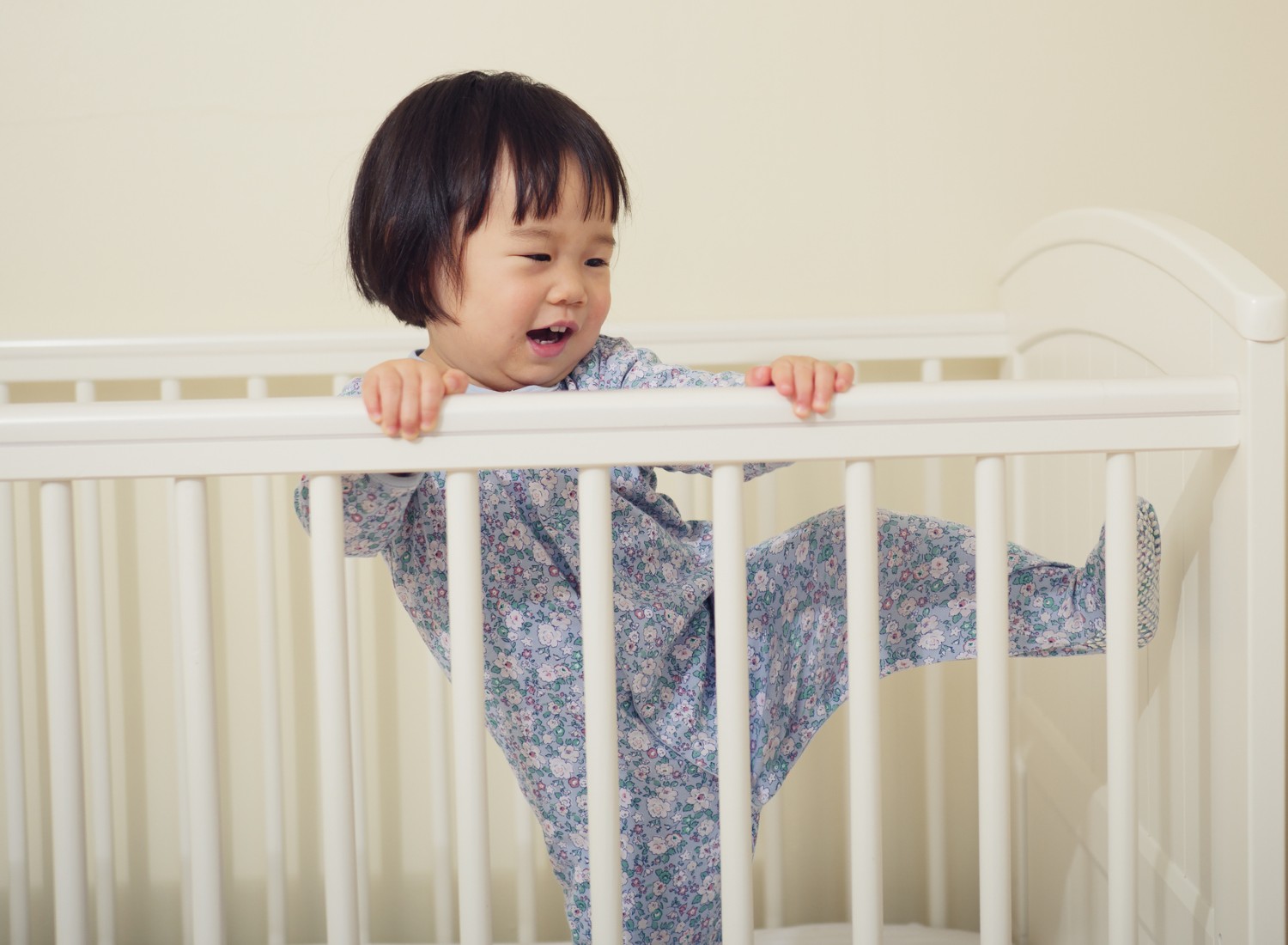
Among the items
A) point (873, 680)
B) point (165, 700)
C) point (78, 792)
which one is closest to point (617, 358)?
point (873, 680)

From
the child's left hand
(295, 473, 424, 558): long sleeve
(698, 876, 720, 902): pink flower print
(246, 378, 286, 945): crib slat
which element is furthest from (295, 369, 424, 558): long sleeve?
(246, 378, 286, 945): crib slat

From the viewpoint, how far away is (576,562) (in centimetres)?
83

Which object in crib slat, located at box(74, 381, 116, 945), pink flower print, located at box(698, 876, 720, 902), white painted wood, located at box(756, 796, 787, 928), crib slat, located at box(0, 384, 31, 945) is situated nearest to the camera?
pink flower print, located at box(698, 876, 720, 902)

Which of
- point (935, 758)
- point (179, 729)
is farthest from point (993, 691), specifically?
point (179, 729)

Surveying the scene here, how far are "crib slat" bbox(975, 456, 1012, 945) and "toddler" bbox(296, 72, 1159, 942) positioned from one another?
15 cm

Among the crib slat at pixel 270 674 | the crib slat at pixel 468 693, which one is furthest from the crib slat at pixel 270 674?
the crib slat at pixel 468 693

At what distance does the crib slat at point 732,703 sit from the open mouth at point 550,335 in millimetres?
218

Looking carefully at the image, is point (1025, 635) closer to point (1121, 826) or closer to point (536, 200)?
point (1121, 826)

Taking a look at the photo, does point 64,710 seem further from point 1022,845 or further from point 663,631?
point 1022,845

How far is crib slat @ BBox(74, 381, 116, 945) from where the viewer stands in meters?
1.16

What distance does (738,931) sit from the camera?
0.69 m

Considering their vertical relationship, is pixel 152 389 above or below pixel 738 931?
above

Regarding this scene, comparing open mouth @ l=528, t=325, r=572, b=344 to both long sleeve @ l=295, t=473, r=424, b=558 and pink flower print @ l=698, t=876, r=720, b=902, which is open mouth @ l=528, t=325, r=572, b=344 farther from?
pink flower print @ l=698, t=876, r=720, b=902

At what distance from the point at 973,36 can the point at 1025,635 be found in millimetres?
702
